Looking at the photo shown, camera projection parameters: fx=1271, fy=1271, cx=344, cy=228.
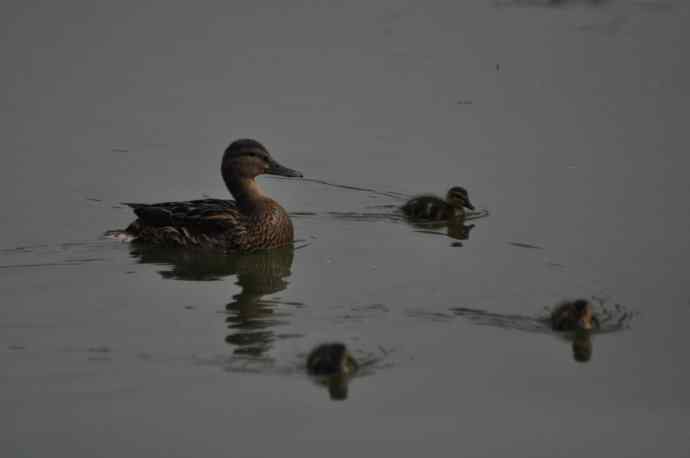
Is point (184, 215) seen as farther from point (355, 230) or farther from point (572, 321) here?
point (572, 321)

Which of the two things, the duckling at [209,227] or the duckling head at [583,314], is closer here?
the duckling head at [583,314]

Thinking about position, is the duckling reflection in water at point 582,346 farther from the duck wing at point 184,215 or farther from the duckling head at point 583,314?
the duck wing at point 184,215

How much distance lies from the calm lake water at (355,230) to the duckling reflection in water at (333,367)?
0.14 ft

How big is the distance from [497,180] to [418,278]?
6.71 ft

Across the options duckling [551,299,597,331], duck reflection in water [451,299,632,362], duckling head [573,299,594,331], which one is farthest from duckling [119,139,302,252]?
duckling head [573,299,594,331]

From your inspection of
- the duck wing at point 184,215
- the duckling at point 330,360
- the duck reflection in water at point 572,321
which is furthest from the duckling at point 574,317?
the duck wing at point 184,215

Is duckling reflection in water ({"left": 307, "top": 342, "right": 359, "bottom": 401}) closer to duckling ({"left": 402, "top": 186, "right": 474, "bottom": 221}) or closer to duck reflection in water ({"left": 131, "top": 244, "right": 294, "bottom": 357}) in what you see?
duck reflection in water ({"left": 131, "top": 244, "right": 294, "bottom": 357})

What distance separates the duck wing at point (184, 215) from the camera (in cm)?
758

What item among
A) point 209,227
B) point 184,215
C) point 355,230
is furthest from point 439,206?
point 184,215

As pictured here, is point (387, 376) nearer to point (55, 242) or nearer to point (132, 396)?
point (132, 396)

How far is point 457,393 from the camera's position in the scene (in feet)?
16.6

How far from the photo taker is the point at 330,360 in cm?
502

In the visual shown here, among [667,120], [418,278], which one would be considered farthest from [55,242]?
[667,120]

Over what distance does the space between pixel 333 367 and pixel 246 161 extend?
3.08 m
